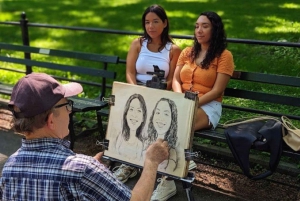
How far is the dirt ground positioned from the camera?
12.3 feet

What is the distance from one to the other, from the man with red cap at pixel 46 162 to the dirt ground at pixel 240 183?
1.77 meters

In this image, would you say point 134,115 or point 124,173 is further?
point 124,173

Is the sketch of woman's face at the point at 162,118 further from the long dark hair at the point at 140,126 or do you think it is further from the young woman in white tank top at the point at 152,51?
the young woman in white tank top at the point at 152,51

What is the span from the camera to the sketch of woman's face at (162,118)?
3.08m

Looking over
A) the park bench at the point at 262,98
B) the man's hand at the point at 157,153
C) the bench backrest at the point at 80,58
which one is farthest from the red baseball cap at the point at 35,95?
the bench backrest at the point at 80,58

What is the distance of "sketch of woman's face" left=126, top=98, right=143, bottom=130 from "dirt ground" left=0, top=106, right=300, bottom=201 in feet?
1.53

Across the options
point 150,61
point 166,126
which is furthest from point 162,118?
point 150,61

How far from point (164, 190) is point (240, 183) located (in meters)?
0.83

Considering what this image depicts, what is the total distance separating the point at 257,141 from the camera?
3254 millimetres

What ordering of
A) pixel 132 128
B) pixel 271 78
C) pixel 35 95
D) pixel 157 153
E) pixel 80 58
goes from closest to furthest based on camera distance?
pixel 35 95 → pixel 157 153 → pixel 132 128 → pixel 271 78 → pixel 80 58

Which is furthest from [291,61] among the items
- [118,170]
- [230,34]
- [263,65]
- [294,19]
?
[118,170]

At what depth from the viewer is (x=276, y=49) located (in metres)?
6.69

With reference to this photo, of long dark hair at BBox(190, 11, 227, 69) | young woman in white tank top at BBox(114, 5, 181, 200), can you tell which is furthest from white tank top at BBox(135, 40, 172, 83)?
long dark hair at BBox(190, 11, 227, 69)

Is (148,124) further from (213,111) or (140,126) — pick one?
(213,111)
